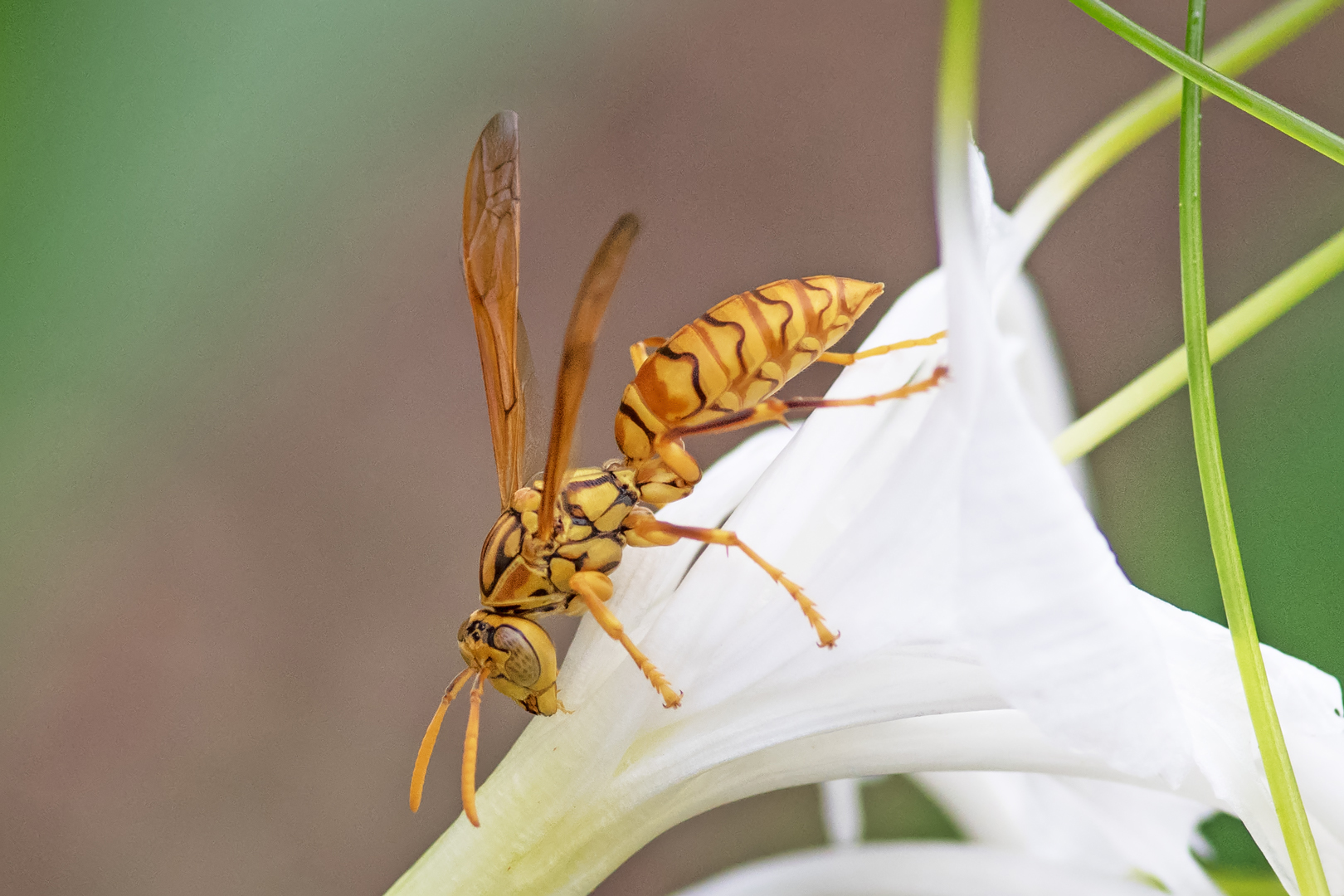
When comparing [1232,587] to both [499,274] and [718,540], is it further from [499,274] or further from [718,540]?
[499,274]

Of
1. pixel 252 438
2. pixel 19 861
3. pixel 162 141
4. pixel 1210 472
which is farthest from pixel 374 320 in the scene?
pixel 1210 472

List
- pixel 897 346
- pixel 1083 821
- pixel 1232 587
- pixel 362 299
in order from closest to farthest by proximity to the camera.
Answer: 1. pixel 1232 587
2. pixel 897 346
3. pixel 1083 821
4. pixel 362 299

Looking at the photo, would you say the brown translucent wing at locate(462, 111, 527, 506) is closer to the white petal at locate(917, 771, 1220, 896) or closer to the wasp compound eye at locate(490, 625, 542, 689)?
the wasp compound eye at locate(490, 625, 542, 689)

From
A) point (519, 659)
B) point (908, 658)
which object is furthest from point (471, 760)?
point (908, 658)

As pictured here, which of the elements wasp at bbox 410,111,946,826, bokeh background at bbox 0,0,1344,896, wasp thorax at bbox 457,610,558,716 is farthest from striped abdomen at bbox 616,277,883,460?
bokeh background at bbox 0,0,1344,896

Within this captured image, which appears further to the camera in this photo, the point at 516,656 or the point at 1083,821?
the point at 1083,821

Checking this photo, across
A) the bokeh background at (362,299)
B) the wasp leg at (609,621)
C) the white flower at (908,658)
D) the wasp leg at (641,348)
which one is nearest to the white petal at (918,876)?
the white flower at (908,658)

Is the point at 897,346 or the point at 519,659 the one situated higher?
the point at 897,346

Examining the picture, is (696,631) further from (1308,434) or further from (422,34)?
(422,34)

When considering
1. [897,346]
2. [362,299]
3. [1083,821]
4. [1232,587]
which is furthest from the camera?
[362,299]

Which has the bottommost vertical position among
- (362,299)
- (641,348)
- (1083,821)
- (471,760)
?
(471,760)
